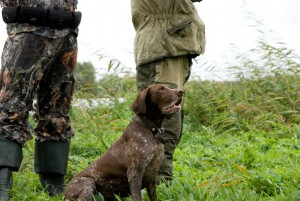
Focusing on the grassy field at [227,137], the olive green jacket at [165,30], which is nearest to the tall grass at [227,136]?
the grassy field at [227,137]

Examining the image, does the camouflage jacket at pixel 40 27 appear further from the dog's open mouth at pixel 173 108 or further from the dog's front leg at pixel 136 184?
the dog's front leg at pixel 136 184

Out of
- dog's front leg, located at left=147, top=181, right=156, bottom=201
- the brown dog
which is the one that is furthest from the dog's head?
dog's front leg, located at left=147, top=181, right=156, bottom=201

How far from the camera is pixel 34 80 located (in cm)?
485

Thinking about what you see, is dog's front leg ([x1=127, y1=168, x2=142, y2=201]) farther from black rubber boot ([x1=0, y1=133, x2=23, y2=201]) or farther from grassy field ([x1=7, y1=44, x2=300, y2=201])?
black rubber boot ([x1=0, y1=133, x2=23, y2=201])

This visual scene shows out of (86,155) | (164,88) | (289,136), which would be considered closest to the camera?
(164,88)

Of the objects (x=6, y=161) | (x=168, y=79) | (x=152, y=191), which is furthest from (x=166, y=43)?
(x=6, y=161)

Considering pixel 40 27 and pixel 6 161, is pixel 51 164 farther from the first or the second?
pixel 40 27

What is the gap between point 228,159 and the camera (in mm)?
6496

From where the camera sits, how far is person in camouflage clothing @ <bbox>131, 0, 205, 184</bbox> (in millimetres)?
5074

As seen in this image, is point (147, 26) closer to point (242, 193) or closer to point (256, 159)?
point (242, 193)

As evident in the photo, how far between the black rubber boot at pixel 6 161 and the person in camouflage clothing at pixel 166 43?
3.73ft

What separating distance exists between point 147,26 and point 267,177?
156cm

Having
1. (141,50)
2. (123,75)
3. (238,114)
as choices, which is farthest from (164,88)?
(123,75)

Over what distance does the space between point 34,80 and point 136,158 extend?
1.04m
